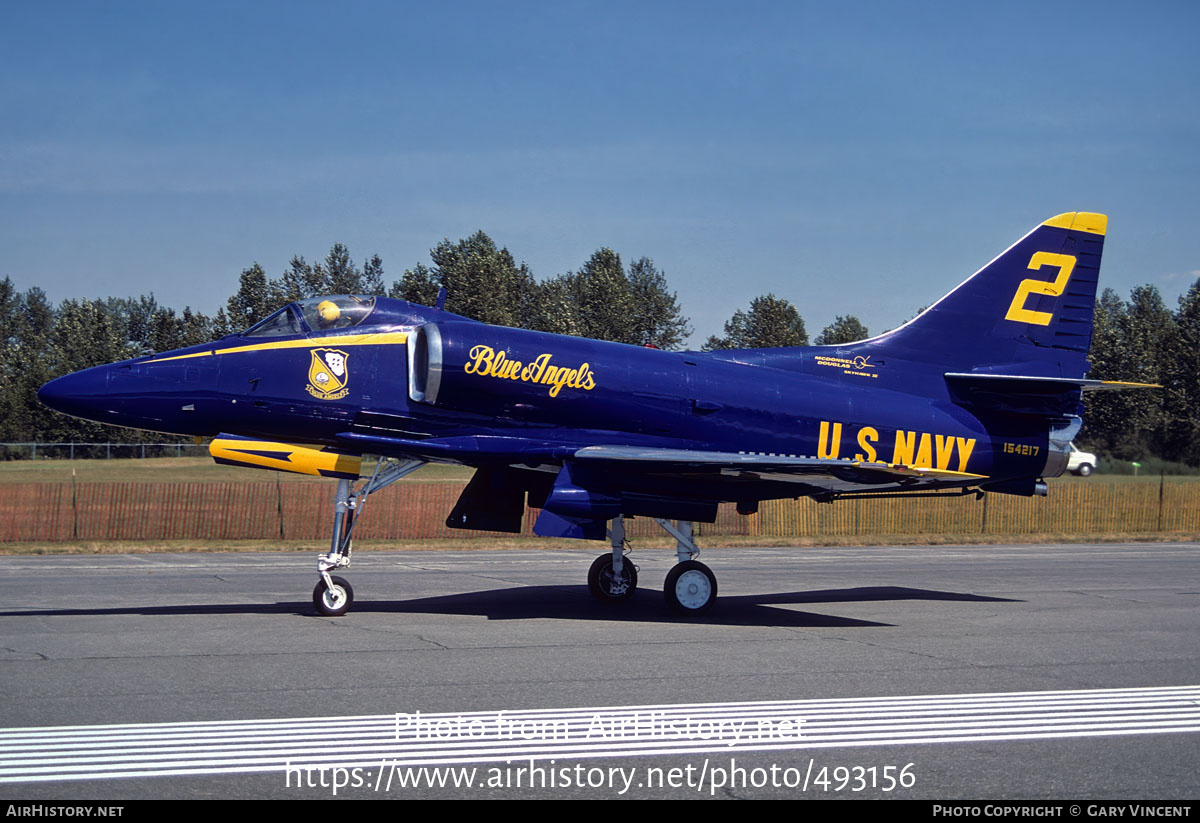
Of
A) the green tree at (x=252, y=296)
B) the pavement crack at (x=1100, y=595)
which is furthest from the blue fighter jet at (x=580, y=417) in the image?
the green tree at (x=252, y=296)

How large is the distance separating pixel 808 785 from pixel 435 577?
13.7 m

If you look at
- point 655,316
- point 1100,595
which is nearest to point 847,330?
point 655,316

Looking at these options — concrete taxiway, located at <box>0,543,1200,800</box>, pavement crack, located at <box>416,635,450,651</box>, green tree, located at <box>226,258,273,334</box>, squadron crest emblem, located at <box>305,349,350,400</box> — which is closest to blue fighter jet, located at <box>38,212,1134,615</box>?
squadron crest emblem, located at <box>305,349,350,400</box>

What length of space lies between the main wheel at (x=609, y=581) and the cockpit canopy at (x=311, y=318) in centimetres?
486

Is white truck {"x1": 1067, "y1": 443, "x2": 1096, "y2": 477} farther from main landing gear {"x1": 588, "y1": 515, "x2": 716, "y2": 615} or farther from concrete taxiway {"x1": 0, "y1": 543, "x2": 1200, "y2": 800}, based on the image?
main landing gear {"x1": 588, "y1": 515, "x2": 716, "y2": 615}

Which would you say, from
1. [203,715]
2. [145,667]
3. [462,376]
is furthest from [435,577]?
[203,715]

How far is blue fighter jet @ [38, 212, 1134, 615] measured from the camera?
13391 millimetres

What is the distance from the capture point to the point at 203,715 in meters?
8.02

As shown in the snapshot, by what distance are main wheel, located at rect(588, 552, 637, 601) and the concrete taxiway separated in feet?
0.71

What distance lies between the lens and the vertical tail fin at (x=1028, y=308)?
1658 cm

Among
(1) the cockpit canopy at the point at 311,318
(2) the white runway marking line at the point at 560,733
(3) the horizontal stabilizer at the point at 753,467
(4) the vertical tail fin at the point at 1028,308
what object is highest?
(4) the vertical tail fin at the point at 1028,308

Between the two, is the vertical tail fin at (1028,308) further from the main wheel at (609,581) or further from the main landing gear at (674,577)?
the main wheel at (609,581)

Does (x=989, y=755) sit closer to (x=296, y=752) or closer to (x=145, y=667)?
(x=296, y=752)

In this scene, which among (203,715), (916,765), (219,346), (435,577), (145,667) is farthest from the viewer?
(435,577)
